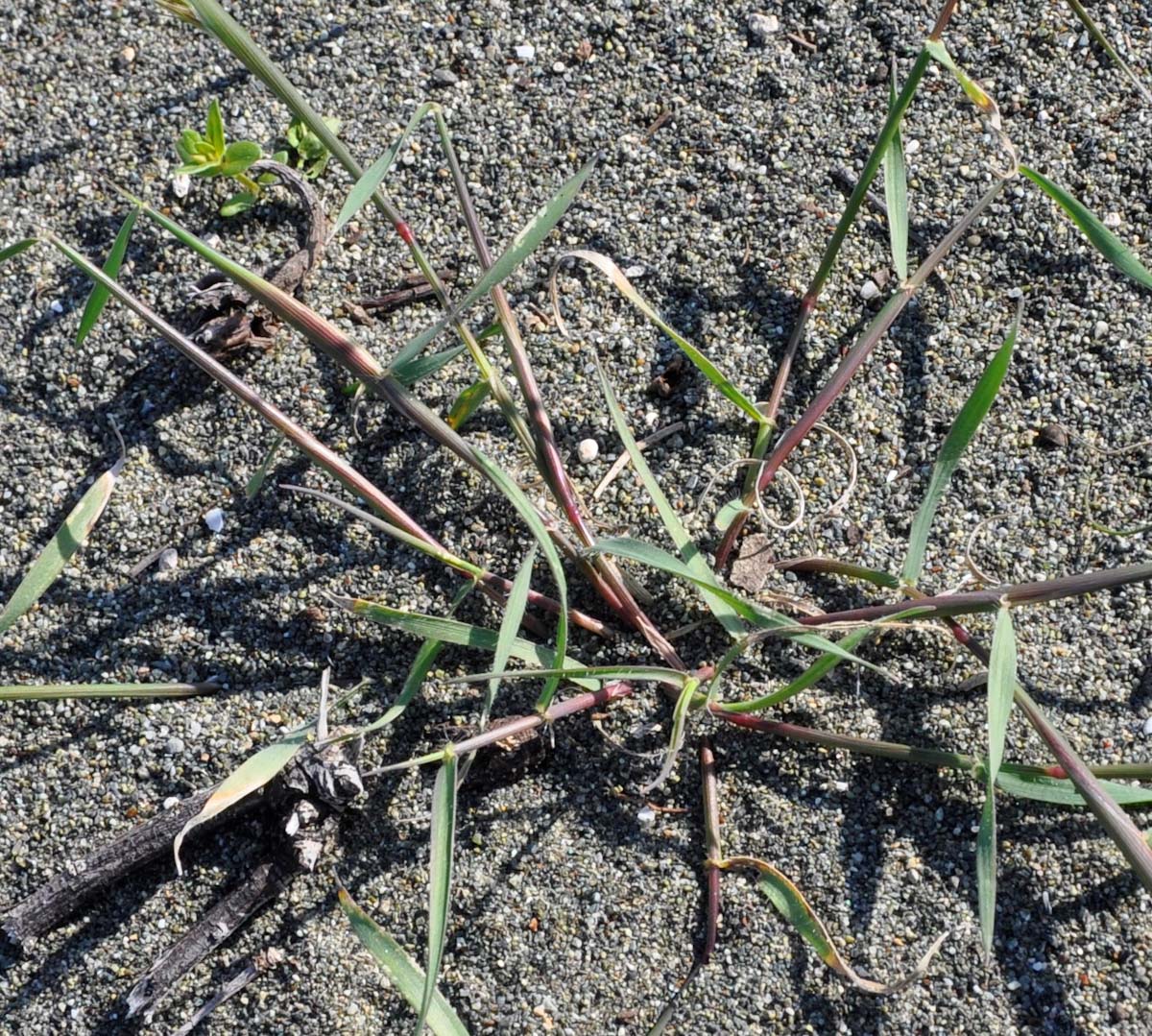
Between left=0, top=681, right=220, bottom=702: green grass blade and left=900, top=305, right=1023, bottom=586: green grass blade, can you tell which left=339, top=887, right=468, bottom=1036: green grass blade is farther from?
left=900, top=305, right=1023, bottom=586: green grass blade

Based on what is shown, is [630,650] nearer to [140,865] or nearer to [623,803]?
[623,803]

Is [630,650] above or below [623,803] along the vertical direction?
above

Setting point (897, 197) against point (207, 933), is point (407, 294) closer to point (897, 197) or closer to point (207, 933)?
point (897, 197)

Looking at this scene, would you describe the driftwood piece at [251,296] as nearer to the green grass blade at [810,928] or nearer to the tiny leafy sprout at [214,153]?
the tiny leafy sprout at [214,153]

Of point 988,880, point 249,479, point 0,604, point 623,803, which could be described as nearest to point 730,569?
point 623,803

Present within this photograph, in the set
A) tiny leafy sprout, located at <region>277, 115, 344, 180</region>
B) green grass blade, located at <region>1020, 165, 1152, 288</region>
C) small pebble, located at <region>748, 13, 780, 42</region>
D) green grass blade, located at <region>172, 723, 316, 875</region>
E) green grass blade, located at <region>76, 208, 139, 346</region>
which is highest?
small pebble, located at <region>748, 13, 780, 42</region>

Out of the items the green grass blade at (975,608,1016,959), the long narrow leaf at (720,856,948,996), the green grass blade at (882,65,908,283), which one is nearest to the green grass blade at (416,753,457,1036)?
the long narrow leaf at (720,856,948,996)

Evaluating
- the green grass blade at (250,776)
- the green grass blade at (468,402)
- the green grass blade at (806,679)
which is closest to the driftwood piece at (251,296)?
the green grass blade at (468,402)
